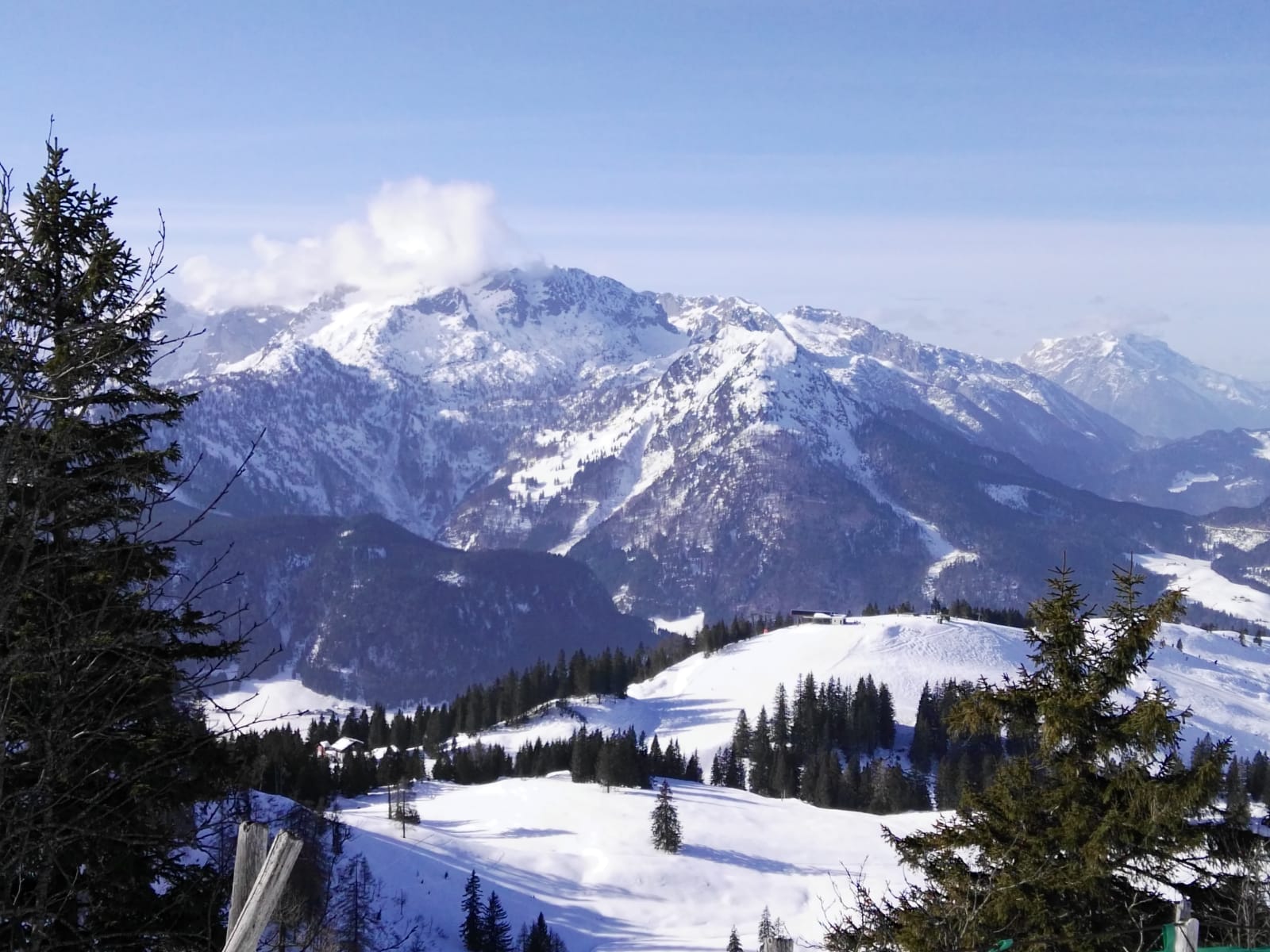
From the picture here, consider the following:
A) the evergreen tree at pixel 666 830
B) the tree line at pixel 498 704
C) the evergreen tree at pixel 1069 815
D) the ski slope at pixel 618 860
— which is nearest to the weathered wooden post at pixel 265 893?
the evergreen tree at pixel 1069 815

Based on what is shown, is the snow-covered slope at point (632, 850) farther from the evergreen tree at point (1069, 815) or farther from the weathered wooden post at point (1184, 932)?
the weathered wooden post at point (1184, 932)

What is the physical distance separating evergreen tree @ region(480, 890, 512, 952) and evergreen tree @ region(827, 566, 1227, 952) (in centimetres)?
4772

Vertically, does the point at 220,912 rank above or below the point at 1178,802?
below

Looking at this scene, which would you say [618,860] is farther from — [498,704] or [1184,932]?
[498,704]

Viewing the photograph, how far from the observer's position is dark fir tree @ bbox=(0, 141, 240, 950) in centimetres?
912

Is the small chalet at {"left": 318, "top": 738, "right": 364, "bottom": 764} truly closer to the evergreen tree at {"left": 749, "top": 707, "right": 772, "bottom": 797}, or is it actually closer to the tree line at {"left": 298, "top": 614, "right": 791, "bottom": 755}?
the tree line at {"left": 298, "top": 614, "right": 791, "bottom": 755}

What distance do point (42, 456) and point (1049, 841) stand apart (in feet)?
40.8

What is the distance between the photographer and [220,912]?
13945mm

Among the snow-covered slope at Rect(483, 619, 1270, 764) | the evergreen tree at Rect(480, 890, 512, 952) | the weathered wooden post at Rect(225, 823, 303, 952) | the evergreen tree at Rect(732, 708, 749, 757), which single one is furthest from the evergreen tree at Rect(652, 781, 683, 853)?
the weathered wooden post at Rect(225, 823, 303, 952)

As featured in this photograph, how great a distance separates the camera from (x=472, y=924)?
59.2m

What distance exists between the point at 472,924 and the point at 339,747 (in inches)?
2804

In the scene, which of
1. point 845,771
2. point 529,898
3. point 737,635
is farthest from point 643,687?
point 529,898

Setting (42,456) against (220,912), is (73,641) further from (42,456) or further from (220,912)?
(220,912)

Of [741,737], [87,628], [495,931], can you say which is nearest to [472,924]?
[495,931]
